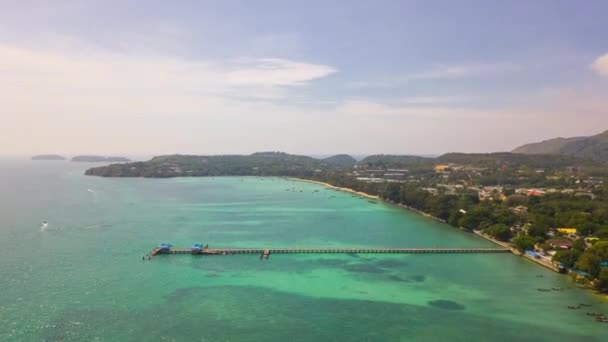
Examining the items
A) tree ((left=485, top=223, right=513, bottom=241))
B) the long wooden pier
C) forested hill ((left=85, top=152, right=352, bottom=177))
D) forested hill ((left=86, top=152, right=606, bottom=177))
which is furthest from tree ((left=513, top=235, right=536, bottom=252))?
forested hill ((left=85, top=152, right=352, bottom=177))

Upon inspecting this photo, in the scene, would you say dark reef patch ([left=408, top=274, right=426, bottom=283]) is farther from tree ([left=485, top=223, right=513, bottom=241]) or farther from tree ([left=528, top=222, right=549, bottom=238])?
tree ([left=528, top=222, right=549, bottom=238])

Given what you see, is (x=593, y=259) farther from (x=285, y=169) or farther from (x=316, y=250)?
(x=285, y=169)

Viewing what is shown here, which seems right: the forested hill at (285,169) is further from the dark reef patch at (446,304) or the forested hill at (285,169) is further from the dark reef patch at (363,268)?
the dark reef patch at (446,304)

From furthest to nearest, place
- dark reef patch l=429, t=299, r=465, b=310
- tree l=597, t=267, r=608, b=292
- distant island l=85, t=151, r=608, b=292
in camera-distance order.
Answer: distant island l=85, t=151, r=608, b=292
tree l=597, t=267, r=608, b=292
dark reef patch l=429, t=299, r=465, b=310

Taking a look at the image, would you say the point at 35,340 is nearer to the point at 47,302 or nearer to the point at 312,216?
the point at 47,302

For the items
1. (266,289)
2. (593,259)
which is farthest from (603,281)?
(266,289)
